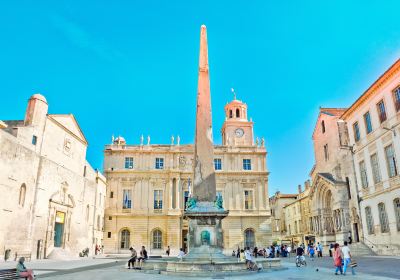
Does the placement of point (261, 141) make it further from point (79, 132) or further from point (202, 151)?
point (202, 151)

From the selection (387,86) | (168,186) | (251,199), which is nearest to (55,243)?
(168,186)

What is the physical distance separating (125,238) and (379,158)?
28.1 metres

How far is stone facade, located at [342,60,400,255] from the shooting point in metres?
19.8

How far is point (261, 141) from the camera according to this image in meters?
43.1

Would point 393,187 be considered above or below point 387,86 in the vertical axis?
below

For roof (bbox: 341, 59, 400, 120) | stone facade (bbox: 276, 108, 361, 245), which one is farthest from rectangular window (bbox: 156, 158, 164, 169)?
roof (bbox: 341, 59, 400, 120)

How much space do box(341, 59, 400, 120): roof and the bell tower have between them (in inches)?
785

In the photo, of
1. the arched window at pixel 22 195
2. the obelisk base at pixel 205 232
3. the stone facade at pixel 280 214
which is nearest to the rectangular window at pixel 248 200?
the stone facade at pixel 280 214

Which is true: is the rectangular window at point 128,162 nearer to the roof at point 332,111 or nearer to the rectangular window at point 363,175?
the roof at point 332,111

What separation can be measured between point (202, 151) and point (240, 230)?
91.8 ft

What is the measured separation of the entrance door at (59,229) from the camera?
2661cm

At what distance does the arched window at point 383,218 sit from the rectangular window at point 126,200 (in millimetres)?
26538

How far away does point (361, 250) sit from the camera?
74.7ft

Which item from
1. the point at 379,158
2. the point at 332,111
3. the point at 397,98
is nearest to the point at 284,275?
the point at 379,158
